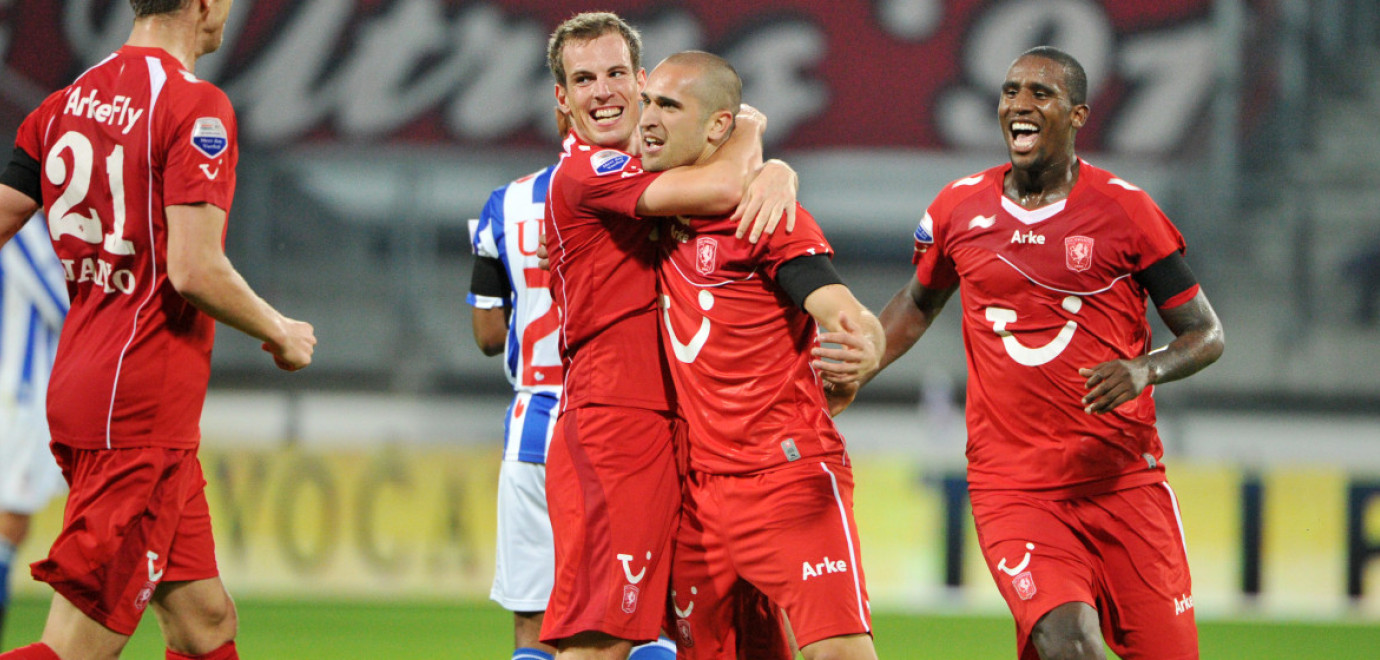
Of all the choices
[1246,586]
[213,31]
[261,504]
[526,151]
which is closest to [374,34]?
[526,151]

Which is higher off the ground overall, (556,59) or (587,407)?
(556,59)

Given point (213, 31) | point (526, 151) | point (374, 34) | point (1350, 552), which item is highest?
point (374, 34)

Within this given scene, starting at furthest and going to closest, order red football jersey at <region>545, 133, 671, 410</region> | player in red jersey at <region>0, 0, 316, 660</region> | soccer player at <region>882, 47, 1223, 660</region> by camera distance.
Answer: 1. soccer player at <region>882, 47, 1223, 660</region>
2. red football jersey at <region>545, 133, 671, 410</region>
3. player in red jersey at <region>0, 0, 316, 660</region>

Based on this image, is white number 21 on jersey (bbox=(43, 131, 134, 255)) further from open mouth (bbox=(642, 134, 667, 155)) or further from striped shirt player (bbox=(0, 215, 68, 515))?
striped shirt player (bbox=(0, 215, 68, 515))

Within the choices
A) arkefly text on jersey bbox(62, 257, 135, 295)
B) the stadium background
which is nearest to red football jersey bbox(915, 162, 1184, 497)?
arkefly text on jersey bbox(62, 257, 135, 295)

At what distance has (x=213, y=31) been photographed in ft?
12.5

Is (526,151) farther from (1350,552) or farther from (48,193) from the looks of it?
(48,193)

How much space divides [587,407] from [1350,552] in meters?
6.23

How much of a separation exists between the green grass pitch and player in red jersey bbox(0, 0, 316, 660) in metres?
3.57

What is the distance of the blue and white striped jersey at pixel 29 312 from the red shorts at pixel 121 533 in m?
2.45

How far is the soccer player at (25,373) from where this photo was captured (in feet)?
18.9

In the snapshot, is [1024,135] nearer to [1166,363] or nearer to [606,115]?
[1166,363]

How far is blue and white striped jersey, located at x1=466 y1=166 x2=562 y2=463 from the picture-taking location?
15.3ft

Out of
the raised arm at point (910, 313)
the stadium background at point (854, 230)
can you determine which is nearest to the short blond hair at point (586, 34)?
the raised arm at point (910, 313)
